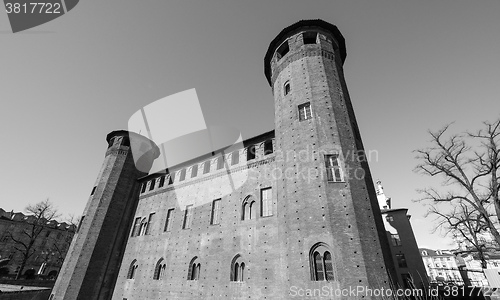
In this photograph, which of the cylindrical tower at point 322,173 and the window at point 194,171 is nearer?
the cylindrical tower at point 322,173

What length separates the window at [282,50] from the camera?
1614cm

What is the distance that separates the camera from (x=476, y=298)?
1594 centimetres

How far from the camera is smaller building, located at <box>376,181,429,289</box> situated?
2398 centimetres

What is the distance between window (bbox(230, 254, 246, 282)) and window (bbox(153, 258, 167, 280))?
612 cm

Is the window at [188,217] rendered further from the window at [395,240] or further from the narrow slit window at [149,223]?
the window at [395,240]

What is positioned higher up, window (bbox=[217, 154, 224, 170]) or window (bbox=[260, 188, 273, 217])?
window (bbox=[217, 154, 224, 170])

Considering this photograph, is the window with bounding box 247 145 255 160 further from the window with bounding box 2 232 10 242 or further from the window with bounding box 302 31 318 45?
the window with bounding box 2 232 10 242

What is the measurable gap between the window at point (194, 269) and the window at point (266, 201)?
5.52 meters

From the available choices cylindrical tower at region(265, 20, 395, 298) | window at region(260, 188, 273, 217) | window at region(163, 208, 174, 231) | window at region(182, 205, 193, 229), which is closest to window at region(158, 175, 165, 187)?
window at region(163, 208, 174, 231)

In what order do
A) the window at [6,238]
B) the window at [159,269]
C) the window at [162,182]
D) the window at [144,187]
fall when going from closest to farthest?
1. the window at [159,269]
2. the window at [162,182]
3. the window at [144,187]
4. the window at [6,238]

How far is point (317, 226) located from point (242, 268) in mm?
5270

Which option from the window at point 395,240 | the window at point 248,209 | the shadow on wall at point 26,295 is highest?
the window at point 395,240

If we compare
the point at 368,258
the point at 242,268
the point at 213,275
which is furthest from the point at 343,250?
the point at 213,275

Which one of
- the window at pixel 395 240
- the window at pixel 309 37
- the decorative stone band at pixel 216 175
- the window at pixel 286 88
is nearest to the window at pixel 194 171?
the decorative stone band at pixel 216 175
